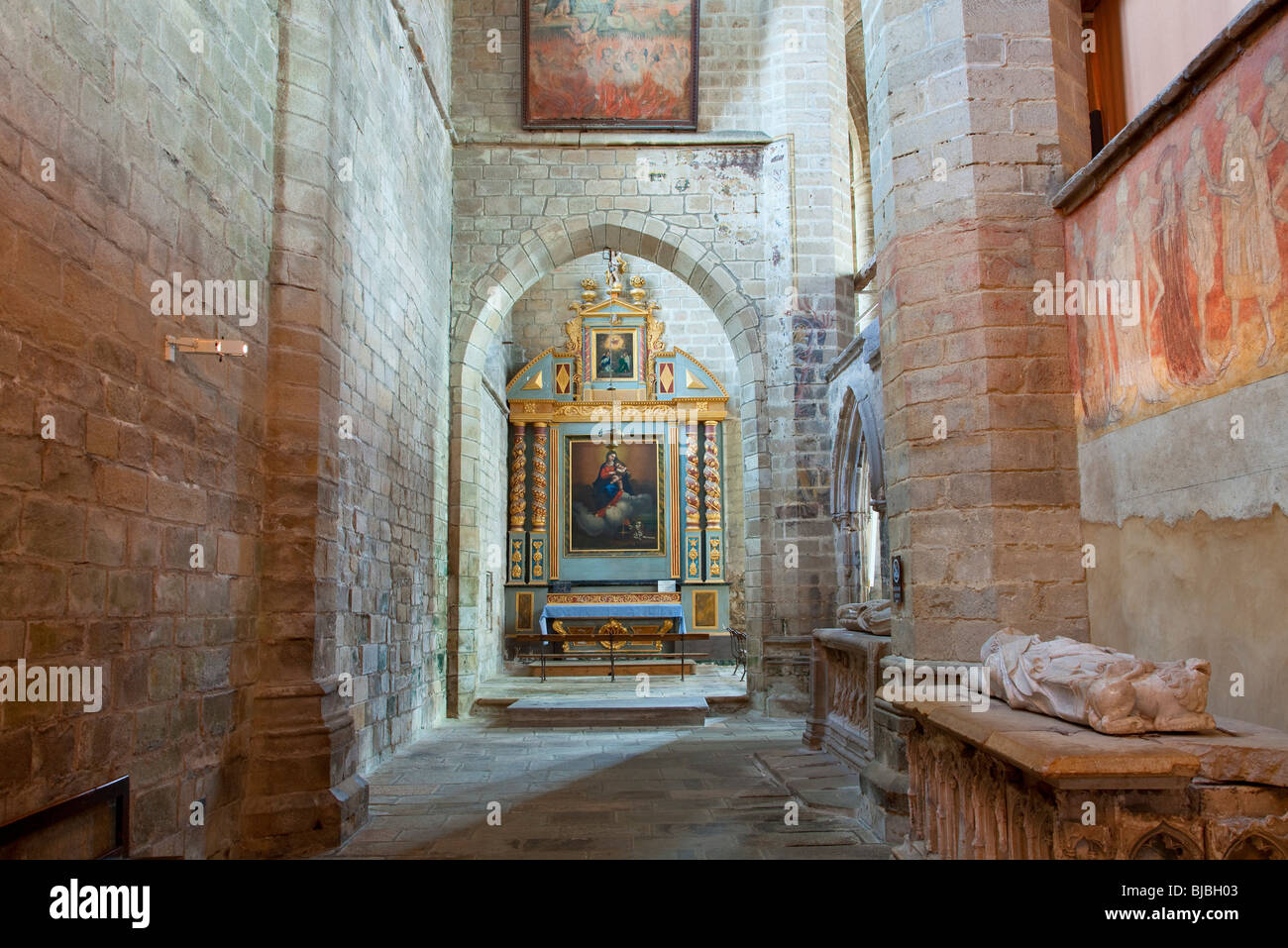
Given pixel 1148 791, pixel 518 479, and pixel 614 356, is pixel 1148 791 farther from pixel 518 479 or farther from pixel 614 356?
pixel 614 356

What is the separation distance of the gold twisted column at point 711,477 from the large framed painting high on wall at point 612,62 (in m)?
6.04

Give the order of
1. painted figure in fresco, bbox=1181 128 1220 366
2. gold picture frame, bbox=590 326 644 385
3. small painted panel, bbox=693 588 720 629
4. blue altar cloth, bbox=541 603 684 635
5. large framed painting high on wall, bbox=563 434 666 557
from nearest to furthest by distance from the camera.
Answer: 1. painted figure in fresco, bbox=1181 128 1220 366
2. blue altar cloth, bbox=541 603 684 635
3. small painted panel, bbox=693 588 720 629
4. large framed painting high on wall, bbox=563 434 666 557
5. gold picture frame, bbox=590 326 644 385

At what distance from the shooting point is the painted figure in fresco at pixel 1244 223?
9.99ft

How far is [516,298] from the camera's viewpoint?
10.5 meters

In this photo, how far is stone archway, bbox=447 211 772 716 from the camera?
10.1 metres

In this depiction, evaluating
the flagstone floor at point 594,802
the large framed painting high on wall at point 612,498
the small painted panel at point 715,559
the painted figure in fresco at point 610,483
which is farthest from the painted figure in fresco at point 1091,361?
the painted figure in fresco at point 610,483

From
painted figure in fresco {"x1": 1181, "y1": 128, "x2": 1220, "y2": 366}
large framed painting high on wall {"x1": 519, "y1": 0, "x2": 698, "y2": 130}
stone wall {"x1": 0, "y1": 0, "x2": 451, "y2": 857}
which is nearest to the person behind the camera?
stone wall {"x1": 0, "y1": 0, "x2": 451, "y2": 857}

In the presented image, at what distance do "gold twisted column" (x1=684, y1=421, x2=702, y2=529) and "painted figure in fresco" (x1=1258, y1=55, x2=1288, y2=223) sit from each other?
12.4m

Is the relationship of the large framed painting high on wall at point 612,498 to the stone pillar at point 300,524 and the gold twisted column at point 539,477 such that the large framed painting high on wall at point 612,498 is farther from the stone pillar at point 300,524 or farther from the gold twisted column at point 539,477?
the stone pillar at point 300,524

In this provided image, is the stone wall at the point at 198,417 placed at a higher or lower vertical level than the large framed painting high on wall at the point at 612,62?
lower

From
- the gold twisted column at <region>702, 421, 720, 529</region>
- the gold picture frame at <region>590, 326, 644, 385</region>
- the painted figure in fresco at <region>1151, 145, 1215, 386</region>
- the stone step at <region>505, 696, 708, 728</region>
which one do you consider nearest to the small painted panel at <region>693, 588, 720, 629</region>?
the gold twisted column at <region>702, 421, 720, 529</region>

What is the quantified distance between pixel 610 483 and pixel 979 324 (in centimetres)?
1106

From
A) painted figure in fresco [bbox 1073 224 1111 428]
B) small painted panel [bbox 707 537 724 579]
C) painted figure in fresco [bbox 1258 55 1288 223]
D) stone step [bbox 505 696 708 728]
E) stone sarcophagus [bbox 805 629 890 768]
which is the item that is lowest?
stone step [bbox 505 696 708 728]

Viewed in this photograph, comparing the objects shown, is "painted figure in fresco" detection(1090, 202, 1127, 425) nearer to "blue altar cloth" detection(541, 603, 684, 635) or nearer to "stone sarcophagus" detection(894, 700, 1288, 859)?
"stone sarcophagus" detection(894, 700, 1288, 859)
